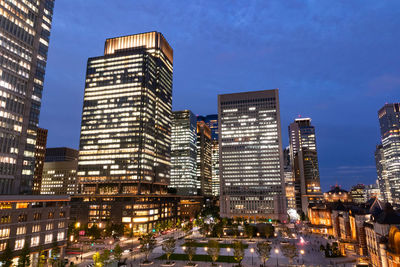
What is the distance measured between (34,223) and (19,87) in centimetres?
5154

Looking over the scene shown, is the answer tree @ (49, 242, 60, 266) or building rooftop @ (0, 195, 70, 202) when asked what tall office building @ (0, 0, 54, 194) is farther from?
tree @ (49, 242, 60, 266)

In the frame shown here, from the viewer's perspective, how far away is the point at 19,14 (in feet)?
348

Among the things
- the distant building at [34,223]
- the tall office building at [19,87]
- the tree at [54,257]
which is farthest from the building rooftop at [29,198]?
the tall office building at [19,87]

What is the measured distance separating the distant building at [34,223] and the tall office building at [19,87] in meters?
18.9

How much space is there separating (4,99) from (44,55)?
27.6m

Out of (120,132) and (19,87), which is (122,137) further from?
(19,87)

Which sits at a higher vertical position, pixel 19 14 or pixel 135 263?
pixel 19 14

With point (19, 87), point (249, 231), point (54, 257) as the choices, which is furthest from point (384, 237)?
point (19, 87)

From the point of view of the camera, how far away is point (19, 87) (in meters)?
103

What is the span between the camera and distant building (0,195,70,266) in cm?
7606

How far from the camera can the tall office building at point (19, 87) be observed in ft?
320

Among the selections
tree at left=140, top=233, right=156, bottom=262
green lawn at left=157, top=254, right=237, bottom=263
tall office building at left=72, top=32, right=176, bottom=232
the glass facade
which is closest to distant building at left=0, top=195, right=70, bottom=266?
Answer: tree at left=140, top=233, right=156, bottom=262

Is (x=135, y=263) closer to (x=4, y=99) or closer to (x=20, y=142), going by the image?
(x=20, y=142)

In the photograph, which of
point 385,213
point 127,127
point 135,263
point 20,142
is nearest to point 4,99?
point 20,142
